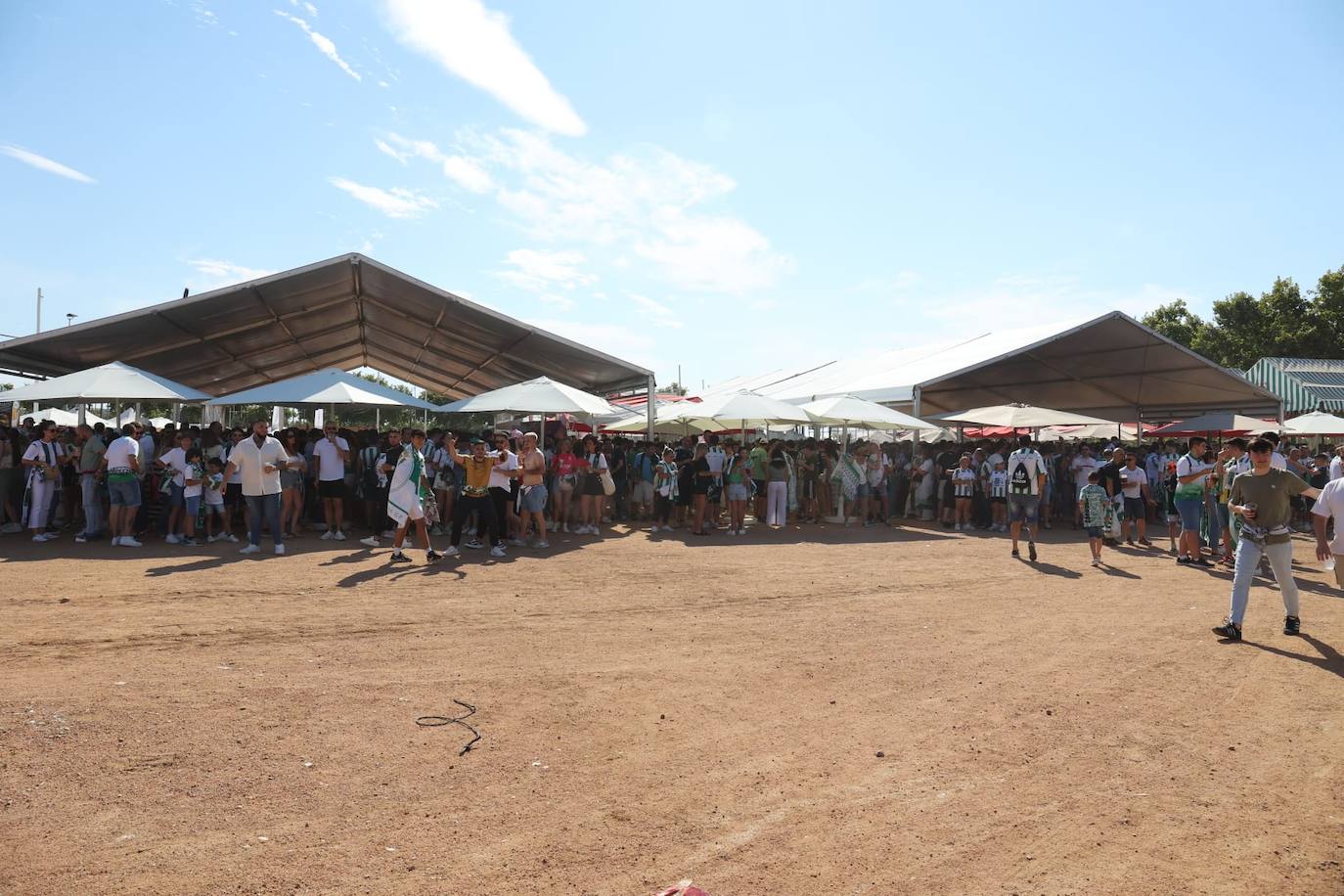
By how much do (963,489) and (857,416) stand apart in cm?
238

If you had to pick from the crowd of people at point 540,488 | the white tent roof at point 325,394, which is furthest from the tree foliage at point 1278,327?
the white tent roof at point 325,394

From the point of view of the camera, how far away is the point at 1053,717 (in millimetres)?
5012

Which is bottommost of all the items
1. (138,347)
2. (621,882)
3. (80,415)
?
(621,882)

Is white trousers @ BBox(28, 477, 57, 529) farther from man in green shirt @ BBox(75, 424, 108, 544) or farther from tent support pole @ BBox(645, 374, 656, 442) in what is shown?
tent support pole @ BBox(645, 374, 656, 442)

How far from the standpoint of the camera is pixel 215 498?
11359 mm

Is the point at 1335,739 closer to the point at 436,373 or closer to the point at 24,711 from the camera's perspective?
the point at 24,711

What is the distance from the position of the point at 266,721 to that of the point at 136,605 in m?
3.74

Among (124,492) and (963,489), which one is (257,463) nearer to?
(124,492)

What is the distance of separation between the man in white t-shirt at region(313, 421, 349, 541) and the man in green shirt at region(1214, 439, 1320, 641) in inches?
415

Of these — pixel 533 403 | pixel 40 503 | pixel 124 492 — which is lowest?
pixel 40 503

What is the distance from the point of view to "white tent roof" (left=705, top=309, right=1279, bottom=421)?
19547mm

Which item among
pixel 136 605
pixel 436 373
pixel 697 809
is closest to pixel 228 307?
pixel 136 605

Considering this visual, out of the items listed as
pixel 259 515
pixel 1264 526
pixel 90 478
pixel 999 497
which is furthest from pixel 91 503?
pixel 999 497

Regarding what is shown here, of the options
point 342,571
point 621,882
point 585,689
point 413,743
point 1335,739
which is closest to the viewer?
point 621,882
